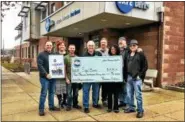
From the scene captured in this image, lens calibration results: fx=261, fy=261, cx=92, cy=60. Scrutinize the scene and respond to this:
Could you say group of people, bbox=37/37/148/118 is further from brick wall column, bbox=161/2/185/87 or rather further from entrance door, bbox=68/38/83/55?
entrance door, bbox=68/38/83/55

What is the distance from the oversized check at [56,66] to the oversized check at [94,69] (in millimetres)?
275

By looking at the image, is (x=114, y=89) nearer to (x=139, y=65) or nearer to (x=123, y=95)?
(x=123, y=95)

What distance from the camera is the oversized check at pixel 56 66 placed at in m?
6.18

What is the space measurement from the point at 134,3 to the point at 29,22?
18395 millimetres

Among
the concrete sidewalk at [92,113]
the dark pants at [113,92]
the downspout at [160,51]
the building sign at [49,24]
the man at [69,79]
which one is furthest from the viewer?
the building sign at [49,24]

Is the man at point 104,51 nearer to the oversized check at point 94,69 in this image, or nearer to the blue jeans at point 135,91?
the oversized check at point 94,69

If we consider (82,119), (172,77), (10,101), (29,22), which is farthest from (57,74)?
(29,22)

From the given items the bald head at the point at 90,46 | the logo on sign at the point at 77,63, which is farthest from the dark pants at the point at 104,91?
the bald head at the point at 90,46

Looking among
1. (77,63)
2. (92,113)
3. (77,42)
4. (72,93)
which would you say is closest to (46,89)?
(72,93)

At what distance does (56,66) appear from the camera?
622cm

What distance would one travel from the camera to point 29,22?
85.9 ft

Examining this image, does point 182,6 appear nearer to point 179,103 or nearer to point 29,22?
point 179,103

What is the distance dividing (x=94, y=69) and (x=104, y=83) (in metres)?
0.44

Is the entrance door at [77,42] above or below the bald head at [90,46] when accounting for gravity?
above
